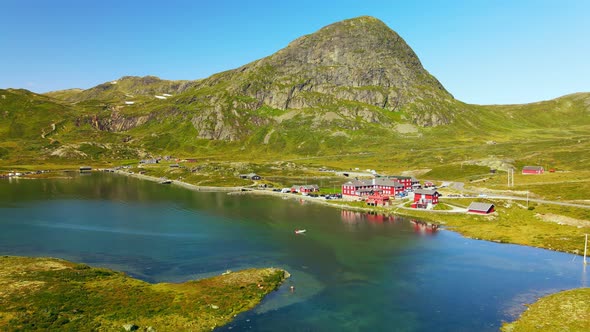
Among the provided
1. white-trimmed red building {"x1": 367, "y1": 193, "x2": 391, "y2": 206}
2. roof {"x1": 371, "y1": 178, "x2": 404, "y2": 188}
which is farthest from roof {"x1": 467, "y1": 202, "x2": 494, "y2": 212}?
roof {"x1": 371, "y1": 178, "x2": 404, "y2": 188}

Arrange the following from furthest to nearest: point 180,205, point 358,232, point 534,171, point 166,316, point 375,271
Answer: point 534,171
point 180,205
point 358,232
point 375,271
point 166,316

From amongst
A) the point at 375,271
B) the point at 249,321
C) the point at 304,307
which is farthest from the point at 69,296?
the point at 375,271

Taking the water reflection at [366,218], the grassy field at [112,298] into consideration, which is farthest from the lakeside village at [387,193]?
the grassy field at [112,298]

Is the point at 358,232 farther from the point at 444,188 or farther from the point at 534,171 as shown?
the point at 534,171

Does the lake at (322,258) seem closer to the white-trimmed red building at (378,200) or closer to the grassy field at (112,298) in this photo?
the grassy field at (112,298)

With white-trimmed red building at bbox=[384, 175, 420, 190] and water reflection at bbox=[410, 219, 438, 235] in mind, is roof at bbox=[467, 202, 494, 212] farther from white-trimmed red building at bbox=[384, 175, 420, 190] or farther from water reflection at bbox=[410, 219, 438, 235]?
white-trimmed red building at bbox=[384, 175, 420, 190]

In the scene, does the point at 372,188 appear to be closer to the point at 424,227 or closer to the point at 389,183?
the point at 389,183
